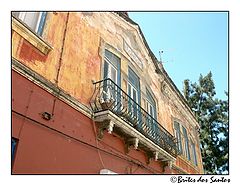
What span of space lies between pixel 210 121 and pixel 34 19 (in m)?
21.3

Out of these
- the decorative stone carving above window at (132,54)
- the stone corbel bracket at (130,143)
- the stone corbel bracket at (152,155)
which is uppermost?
the decorative stone carving above window at (132,54)

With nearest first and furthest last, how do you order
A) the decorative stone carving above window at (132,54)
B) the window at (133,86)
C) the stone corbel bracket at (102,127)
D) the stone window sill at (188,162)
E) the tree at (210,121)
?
1. the stone corbel bracket at (102,127)
2. the window at (133,86)
3. the decorative stone carving above window at (132,54)
4. the stone window sill at (188,162)
5. the tree at (210,121)

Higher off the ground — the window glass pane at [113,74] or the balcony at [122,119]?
the window glass pane at [113,74]

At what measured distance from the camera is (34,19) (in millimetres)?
5445

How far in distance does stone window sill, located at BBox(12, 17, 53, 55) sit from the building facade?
0.06 feet

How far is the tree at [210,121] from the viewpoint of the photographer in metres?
21.9

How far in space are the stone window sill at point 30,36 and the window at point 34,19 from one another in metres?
0.36

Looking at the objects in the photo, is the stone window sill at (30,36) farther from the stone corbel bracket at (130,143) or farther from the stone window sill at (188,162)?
the stone window sill at (188,162)

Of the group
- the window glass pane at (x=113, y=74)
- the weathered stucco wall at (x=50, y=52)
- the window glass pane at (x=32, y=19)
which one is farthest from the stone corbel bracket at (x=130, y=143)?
the window glass pane at (x=32, y=19)

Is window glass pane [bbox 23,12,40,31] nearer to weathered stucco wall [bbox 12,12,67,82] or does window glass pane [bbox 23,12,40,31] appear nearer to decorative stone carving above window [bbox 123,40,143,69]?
weathered stucco wall [bbox 12,12,67,82]

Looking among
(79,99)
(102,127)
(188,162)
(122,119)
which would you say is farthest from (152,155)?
(188,162)

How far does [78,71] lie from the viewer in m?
6.19

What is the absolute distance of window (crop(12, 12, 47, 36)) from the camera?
5204 mm
